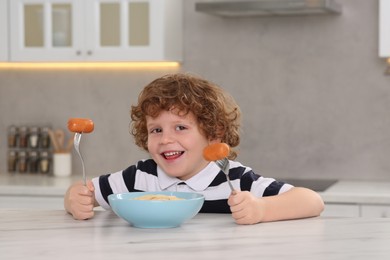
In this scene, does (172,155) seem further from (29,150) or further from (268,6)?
(29,150)

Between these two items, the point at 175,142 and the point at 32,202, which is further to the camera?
the point at 32,202

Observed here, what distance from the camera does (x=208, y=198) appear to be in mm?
2188

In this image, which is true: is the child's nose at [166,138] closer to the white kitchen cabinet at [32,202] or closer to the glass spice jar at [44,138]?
the white kitchen cabinet at [32,202]

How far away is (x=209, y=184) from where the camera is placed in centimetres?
220

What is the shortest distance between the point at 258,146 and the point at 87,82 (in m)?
1.02

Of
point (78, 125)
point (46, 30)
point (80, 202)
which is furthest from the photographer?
point (46, 30)

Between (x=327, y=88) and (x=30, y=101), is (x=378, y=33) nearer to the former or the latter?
(x=327, y=88)

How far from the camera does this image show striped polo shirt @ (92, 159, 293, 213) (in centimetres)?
217

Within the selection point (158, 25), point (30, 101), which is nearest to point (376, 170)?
point (158, 25)

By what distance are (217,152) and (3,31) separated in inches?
107

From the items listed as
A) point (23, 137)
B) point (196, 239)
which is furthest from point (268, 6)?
point (196, 239)

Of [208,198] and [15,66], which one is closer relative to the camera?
[208,198]

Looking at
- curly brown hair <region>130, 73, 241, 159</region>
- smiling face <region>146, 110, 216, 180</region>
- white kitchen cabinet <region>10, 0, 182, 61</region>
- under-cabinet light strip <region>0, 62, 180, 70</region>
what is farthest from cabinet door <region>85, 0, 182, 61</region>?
smiling face <region>146, 110, 216, 180</region>

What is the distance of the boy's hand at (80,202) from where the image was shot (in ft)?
6.57
